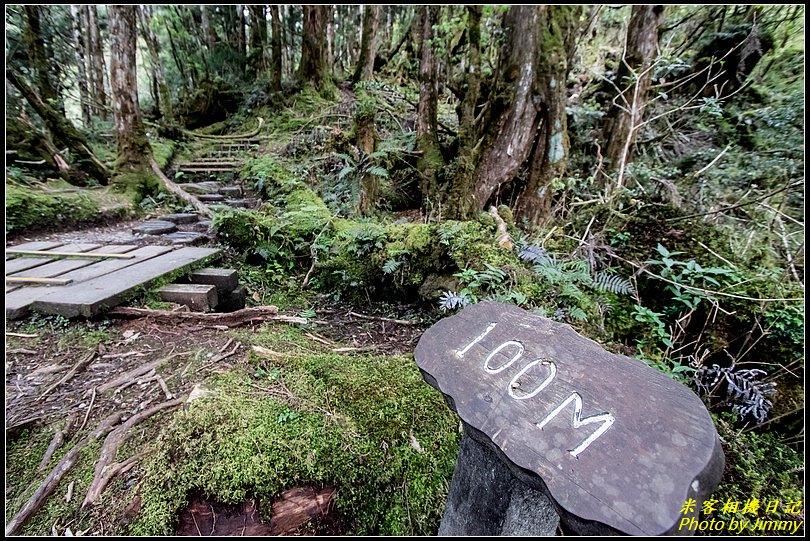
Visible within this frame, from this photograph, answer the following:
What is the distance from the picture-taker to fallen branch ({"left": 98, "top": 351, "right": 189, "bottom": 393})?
81.9 inches

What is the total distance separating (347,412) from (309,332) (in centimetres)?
116

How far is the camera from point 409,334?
3246 mm

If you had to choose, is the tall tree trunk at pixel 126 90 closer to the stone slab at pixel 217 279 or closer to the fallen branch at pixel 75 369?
the stone slab at pixel 217 279

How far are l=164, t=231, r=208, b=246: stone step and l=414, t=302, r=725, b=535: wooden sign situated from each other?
3.93m

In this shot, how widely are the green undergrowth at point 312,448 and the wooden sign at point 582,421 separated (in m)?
0.74

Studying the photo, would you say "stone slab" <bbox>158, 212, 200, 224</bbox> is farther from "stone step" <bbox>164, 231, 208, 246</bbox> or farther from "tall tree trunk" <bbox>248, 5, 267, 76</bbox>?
"tall tree trunk" <bbox>248, 5, 267, 76</bbox>

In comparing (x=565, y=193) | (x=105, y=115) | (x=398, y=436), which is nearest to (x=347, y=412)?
(x=398, y=436)

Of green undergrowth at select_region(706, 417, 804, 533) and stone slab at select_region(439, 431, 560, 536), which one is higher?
stone slab at select_region(439, 431, 560, 536)

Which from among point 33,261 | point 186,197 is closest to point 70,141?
point 186,197

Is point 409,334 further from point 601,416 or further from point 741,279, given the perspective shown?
point 741,279

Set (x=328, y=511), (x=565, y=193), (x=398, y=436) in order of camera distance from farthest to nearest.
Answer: (x=565, y=193) < (x=398, y=436) < (x=328, y=511)

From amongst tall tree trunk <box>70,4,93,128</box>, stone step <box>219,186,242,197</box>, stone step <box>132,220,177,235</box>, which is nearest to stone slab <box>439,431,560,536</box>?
stone step <box>132,220,177,235</box>

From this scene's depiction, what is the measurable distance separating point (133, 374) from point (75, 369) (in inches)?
13.6

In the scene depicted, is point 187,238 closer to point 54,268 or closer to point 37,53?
point 54,268
